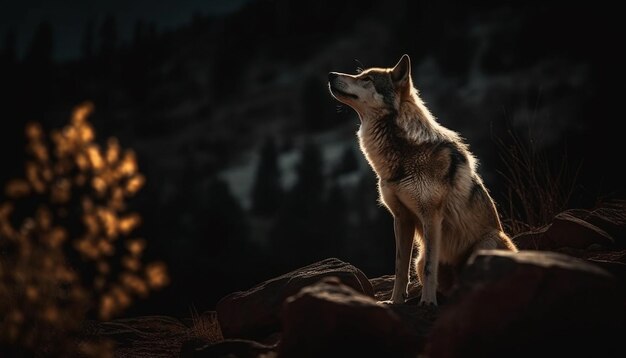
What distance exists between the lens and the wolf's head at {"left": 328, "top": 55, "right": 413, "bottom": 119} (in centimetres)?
612

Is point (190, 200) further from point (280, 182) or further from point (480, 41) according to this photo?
point (480, 41)

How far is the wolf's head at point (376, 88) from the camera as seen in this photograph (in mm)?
6121

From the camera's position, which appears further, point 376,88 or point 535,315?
point 376,88

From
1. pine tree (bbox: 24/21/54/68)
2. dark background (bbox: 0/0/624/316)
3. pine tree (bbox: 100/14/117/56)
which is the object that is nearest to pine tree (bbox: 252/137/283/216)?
dark background (bbox: 0/0/624/316)

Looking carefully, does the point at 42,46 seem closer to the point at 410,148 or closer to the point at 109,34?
the point at 109,34

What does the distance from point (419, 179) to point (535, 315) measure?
245 cm

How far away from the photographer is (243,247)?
124 feet

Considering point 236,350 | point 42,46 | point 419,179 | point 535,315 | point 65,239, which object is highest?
point 42,46

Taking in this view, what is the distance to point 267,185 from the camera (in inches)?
2217

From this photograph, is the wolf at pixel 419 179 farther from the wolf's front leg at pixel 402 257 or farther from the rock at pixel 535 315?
the rock at pixel 535 315

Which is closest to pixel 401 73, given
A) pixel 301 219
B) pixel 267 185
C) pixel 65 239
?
pixel 65 239

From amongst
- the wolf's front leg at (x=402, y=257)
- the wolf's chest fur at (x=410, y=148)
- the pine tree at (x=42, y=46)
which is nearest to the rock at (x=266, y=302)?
the wolf's front leg at (x=402, y=257)

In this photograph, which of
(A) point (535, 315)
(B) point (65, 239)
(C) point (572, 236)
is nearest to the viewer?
(A) point (535, 315)

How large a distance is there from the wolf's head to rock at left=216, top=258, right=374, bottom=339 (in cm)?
198
